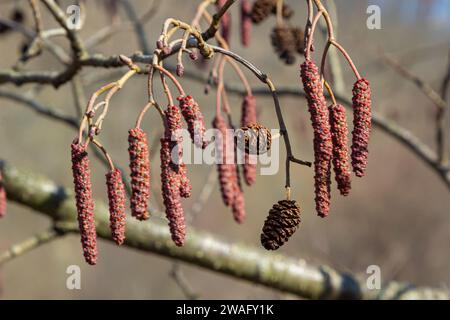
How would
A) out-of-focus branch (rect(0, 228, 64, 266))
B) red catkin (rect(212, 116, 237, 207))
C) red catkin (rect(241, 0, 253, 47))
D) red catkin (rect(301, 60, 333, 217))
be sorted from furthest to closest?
out-of-focus branch (rect(0, 228, 64, 266))
red catkin (rect(241, 0, 253, 47))
red catkin (rect(212, 116, 237, 207))
red catkin (rect(301, 60, 333, 217))

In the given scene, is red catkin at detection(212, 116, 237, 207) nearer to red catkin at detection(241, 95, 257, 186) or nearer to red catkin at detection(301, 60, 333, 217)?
red catkin at detection(241, 95, 257, 186)

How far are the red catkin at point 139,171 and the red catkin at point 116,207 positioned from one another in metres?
0.02

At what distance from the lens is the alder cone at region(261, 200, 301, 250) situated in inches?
54.9

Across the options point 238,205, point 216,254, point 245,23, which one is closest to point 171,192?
point 238,205

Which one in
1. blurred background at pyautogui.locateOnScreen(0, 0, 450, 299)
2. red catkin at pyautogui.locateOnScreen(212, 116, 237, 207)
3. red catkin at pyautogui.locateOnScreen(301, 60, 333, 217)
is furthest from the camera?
blurred background at pyautogui.locateOnScreen(0, 0, 450, 299)

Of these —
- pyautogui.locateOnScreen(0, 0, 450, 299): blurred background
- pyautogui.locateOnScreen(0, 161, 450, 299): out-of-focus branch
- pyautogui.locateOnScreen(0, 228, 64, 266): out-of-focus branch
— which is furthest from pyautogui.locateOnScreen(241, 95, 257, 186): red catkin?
pyautogui.locateOnScreen(0, 0, 450, 299): blurred background

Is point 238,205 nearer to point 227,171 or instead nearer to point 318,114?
point 227,171

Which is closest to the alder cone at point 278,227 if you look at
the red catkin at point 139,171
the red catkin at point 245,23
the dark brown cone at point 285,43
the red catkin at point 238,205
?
the red catkin at point 139,171

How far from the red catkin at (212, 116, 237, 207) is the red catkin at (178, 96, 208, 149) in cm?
36

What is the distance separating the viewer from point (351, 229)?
41.8ft

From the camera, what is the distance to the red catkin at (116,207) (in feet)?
4.45

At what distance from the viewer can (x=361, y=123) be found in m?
1.40

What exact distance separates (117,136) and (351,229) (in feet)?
14.6

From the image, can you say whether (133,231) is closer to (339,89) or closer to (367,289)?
(367,289)
